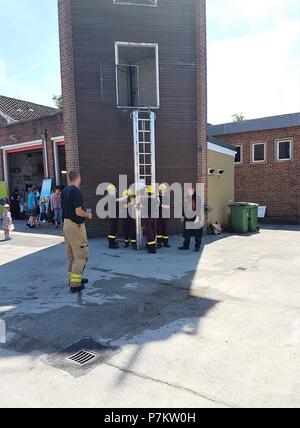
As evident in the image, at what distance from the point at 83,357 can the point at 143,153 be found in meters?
7.12

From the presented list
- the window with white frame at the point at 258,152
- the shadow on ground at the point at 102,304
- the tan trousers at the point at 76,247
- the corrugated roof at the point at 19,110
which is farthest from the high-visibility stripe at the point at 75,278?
the corrugated roof at the point at 19,110

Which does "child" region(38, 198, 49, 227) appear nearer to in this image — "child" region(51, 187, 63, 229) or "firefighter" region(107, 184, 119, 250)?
"child" region(51, 187, 63, 229)

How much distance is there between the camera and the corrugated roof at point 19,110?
20.4m

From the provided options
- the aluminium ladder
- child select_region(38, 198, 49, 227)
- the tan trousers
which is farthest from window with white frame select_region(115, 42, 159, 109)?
the tan trousers

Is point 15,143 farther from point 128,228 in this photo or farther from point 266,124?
point 266,124

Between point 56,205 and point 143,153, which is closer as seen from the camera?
point 143,153

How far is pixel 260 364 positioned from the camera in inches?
136

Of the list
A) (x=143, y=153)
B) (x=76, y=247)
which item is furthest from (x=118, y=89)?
(x=76, y=247)

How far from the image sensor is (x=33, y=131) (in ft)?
55.3

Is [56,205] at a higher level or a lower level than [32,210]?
higher

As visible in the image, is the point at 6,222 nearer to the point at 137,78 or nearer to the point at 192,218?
the point at 192,218

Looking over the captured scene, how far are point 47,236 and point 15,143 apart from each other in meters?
7.59

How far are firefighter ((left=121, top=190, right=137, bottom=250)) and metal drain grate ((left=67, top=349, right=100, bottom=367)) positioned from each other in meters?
5.76
